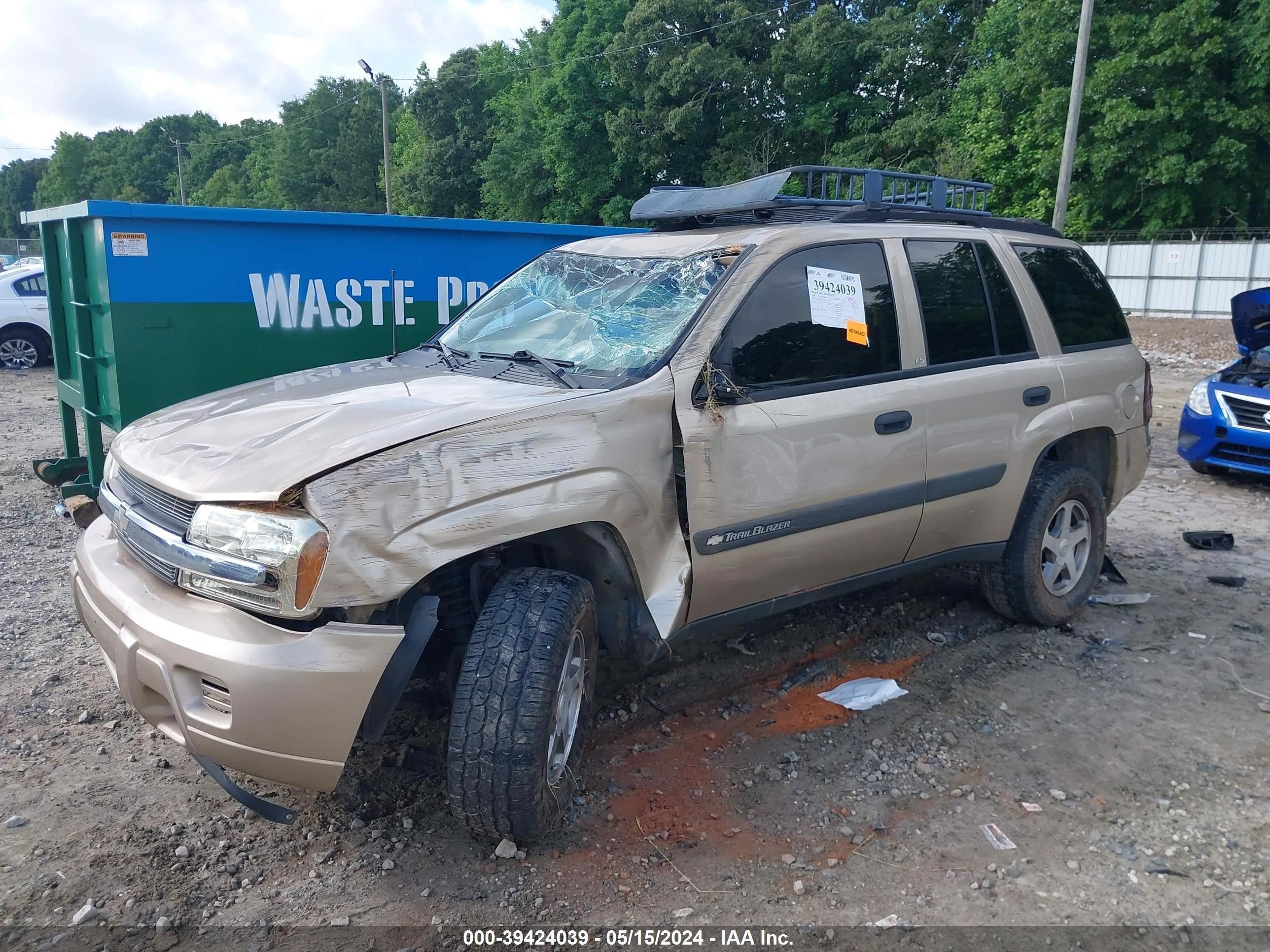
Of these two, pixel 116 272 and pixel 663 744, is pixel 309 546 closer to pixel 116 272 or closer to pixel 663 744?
pixel 663 744

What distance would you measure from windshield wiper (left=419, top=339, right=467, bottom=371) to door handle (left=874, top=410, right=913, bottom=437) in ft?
5.28

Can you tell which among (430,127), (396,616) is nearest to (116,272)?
(396,616)

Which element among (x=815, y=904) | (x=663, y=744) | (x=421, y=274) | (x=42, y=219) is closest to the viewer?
(x=815, y=904)

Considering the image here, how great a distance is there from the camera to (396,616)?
2725 mm

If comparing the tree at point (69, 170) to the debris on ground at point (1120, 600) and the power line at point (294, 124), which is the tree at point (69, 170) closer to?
the power line at point (294, 124)

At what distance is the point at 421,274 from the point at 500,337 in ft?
10.2

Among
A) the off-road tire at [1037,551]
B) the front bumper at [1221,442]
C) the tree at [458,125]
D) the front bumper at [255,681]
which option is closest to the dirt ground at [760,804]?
the off-road tire at [1037,551]

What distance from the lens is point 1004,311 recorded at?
434 centimetres

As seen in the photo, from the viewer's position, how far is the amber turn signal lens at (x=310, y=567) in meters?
2.46

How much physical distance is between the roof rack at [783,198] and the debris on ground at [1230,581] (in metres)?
2.54

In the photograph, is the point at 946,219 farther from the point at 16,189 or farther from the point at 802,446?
the point at 16,189

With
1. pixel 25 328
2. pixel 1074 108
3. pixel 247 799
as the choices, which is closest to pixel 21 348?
pixel 25 328

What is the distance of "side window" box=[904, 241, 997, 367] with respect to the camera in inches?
157

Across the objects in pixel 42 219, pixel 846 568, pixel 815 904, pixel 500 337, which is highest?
pixel 42 219
